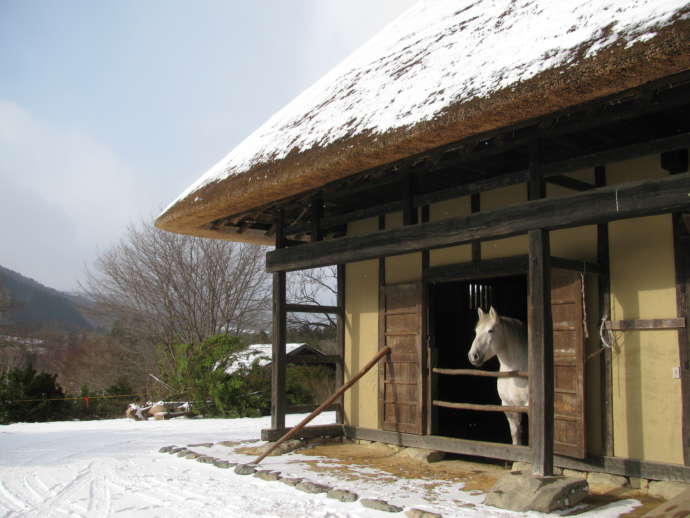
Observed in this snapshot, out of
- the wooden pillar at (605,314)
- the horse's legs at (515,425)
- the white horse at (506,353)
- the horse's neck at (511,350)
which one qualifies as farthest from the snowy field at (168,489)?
the horse's neck at (511,350)

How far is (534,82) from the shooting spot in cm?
405

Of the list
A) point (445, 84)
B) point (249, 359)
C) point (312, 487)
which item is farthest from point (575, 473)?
point (249, 359)

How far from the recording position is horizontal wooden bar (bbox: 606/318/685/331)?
476 cm

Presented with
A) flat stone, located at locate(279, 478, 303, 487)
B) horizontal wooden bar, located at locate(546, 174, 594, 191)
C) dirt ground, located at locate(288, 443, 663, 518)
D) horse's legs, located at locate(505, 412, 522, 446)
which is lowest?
dirt ground, located at locate(288, 443, 663, 518)

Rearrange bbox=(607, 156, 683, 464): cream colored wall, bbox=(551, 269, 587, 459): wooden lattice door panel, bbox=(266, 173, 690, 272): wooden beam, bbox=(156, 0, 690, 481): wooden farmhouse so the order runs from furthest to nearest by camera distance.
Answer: bbox=(551, 269, 587, 459): wooden lattice door panel, bbox=(607, 156, 683, 464): cream colored wall, bbox=(156, 0, 690, 481): wooden farmhouse, bbox=(266, 173, 690, 272): wooden beam

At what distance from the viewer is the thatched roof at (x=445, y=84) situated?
12.2ft

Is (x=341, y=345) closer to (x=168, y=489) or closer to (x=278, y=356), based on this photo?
(x=278, y=356)

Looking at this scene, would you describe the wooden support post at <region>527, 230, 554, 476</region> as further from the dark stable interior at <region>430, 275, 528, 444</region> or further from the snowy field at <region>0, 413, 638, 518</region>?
the dark stable interior at <region>430, 275, 528, 444</region>

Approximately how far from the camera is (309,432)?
7.55m

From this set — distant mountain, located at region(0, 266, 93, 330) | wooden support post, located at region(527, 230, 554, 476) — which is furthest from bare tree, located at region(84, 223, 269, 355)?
distant mountain, located at region(0, 266, 93, 330)

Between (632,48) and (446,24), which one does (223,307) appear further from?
(632,48)

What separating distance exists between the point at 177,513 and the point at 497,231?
3.16m

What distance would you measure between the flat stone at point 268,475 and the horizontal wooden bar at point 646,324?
316 cm

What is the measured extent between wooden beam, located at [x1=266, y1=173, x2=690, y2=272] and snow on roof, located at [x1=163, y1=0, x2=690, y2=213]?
90 cm
